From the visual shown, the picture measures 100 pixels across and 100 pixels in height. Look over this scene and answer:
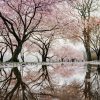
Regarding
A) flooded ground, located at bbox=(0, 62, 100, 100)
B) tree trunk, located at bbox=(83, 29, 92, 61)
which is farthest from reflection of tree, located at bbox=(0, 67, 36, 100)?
tree trunk, located at bbox=(83, 29, 92, 61)

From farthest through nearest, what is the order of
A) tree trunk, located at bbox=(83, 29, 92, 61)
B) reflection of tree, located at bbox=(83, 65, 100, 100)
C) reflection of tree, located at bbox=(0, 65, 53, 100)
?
tree trunk, located at bbox=(83, 29, 92, 61) → reflection of tree, located at bbox=(0, 65, 53, 100) → reflection of tree, located at bbox=(83, 65, 100, 100)

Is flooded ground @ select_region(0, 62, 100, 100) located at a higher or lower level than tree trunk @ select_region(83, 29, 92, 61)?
lower

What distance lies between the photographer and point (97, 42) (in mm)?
48031

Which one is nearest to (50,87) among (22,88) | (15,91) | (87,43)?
(22,88)

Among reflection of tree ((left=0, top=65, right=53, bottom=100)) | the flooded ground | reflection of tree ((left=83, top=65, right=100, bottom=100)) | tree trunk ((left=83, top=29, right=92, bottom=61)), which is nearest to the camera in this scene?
reflection of tree ((left=83, top=65, right=100, bottom=100))

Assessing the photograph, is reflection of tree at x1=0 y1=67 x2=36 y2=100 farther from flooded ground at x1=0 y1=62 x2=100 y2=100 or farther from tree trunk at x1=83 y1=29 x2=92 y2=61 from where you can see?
tree trunk at x1=83 y1=29 x2=92 y2=61

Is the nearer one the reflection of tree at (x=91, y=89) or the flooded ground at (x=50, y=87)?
the reflection of tree at (x=91, y=89)

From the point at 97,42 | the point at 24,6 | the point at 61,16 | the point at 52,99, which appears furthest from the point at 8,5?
the point at 52,99

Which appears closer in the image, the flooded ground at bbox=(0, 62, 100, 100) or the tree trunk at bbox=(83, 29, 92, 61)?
the flooded ground at bbox=(0, 62, 100, 100)

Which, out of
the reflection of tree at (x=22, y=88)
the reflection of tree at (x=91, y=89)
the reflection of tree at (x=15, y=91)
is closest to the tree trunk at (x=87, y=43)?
the reflection of tree at (x=22, y=88)

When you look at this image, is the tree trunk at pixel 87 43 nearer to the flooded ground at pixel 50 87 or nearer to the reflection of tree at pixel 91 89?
the flooded ground at pixel 50 87

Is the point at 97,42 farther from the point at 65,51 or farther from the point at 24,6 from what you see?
the point at 65,51

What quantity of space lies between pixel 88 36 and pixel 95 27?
2.61m

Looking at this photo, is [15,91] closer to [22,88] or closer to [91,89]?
[22,88]
